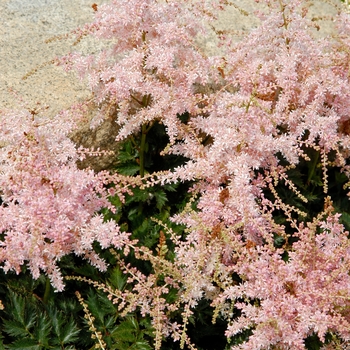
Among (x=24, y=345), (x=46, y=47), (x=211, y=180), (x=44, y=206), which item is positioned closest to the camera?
(x=44, y=206)

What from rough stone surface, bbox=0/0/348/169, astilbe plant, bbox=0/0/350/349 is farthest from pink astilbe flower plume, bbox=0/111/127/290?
rough stone surface, bbox=0/0/348/169

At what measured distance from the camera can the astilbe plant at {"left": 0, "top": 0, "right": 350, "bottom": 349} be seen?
5.51ft

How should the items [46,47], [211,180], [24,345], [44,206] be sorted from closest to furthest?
[44,206] < [24,345] < [211,180] < [46,47]

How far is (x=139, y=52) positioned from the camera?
6.82ft

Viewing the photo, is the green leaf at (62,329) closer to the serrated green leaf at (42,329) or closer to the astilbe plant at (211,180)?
the serrated green leaf at (42,329)

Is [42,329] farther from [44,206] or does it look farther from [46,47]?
[46,47]

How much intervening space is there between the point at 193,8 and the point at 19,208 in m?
1.10

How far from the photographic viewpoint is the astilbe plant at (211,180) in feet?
5.51

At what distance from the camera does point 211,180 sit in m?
2.07

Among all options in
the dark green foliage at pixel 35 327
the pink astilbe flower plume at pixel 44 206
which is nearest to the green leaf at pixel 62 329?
the dark green foliage at pixel 35 327

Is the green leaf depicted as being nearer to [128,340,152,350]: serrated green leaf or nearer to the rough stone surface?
[128,340,152,350]: serrated green leaf

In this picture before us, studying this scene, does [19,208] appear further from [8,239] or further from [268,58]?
[268,58]

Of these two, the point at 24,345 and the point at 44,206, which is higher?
the point at 44,206

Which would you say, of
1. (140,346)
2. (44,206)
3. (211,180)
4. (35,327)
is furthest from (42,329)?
(211,180)
